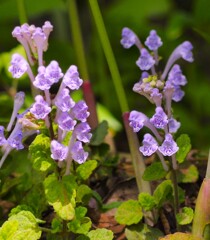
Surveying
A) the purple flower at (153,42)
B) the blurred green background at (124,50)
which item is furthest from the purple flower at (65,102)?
the blurred green background at (124,50)

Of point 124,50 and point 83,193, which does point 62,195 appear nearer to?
point 83,193

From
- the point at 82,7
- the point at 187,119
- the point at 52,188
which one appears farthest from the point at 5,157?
the point at 82,7

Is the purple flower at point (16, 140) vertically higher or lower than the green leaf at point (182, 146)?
higher

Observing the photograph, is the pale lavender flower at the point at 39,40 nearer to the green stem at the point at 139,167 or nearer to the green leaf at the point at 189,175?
the green stem at the point at 139,167

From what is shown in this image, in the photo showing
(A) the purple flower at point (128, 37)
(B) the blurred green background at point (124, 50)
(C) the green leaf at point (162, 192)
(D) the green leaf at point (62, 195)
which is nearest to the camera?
(D) the green leaf at point (62, 195)

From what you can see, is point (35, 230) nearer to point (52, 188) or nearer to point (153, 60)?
point (52, 188)

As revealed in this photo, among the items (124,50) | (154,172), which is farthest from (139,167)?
(124,50)
